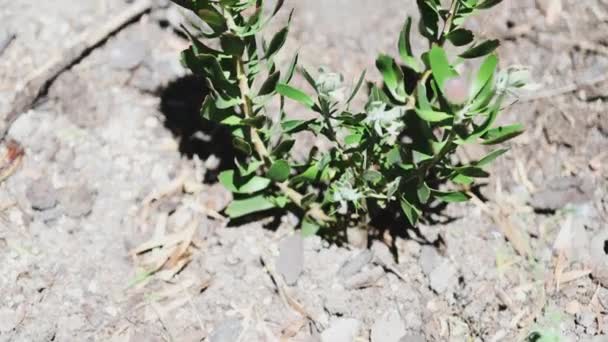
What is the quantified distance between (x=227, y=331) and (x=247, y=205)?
415mm

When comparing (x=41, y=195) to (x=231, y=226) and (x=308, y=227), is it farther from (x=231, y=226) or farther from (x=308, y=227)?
(x=308, y=227)

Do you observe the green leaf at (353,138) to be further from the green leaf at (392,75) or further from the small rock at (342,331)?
the small rock at (342,331)

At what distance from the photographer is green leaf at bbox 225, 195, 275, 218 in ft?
7.50

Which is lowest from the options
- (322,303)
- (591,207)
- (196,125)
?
(322,303)

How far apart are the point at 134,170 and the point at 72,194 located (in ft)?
0.75

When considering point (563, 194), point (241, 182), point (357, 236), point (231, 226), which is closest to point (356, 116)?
point (241, 182)

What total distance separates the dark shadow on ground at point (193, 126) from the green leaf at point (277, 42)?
0.68m

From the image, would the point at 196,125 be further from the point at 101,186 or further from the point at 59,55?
the point at 59,55

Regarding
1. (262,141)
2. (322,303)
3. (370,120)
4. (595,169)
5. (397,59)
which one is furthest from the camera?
(397,59)

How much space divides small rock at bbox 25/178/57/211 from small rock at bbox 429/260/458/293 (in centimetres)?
132

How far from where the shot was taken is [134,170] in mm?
2475

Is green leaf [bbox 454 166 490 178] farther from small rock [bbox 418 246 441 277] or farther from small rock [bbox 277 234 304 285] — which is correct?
small rock [bbox 277 234 304 285]

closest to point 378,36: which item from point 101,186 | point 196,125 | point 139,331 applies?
point 196,125

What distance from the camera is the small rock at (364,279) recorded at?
2316mm
